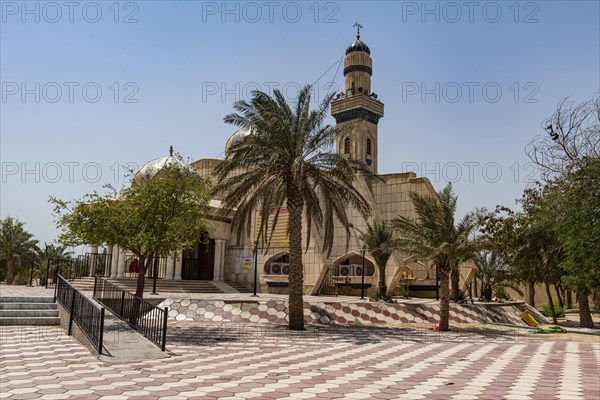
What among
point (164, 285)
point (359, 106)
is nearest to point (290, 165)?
point (164, 285)

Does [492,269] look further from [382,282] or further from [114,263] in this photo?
[114,263]

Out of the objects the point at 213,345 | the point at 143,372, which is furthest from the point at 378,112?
the point at 143,372

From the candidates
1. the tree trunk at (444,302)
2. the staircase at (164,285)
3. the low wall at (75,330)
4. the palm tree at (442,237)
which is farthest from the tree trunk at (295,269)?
the staircase at (164,285)

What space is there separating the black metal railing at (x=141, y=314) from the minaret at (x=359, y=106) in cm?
4400

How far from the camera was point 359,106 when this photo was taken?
57281 millimetres

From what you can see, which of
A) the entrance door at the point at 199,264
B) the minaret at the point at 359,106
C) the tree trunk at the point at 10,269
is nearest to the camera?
the entrance door at the point at 199,264

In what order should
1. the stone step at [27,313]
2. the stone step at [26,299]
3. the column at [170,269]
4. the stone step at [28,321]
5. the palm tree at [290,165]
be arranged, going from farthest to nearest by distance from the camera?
the column at [170,269] < the palm tree at [290,165] < the stone step at [26,299] < the stone step at [27,313] < the stone step at [28,321]

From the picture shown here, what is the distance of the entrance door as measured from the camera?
115 feet

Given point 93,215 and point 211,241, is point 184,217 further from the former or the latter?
point 211,241

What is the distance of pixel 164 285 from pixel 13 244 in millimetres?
20007

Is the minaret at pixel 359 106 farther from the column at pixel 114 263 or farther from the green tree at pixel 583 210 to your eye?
the green tree at pixel 583 210

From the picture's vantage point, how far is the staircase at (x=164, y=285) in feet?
89.9

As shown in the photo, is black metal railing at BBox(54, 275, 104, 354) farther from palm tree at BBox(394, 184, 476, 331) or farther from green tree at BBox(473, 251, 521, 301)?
green tree at BBox(473, 251, 521, 301)

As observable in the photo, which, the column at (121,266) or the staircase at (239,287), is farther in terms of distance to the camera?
the staircase at (239,287)
